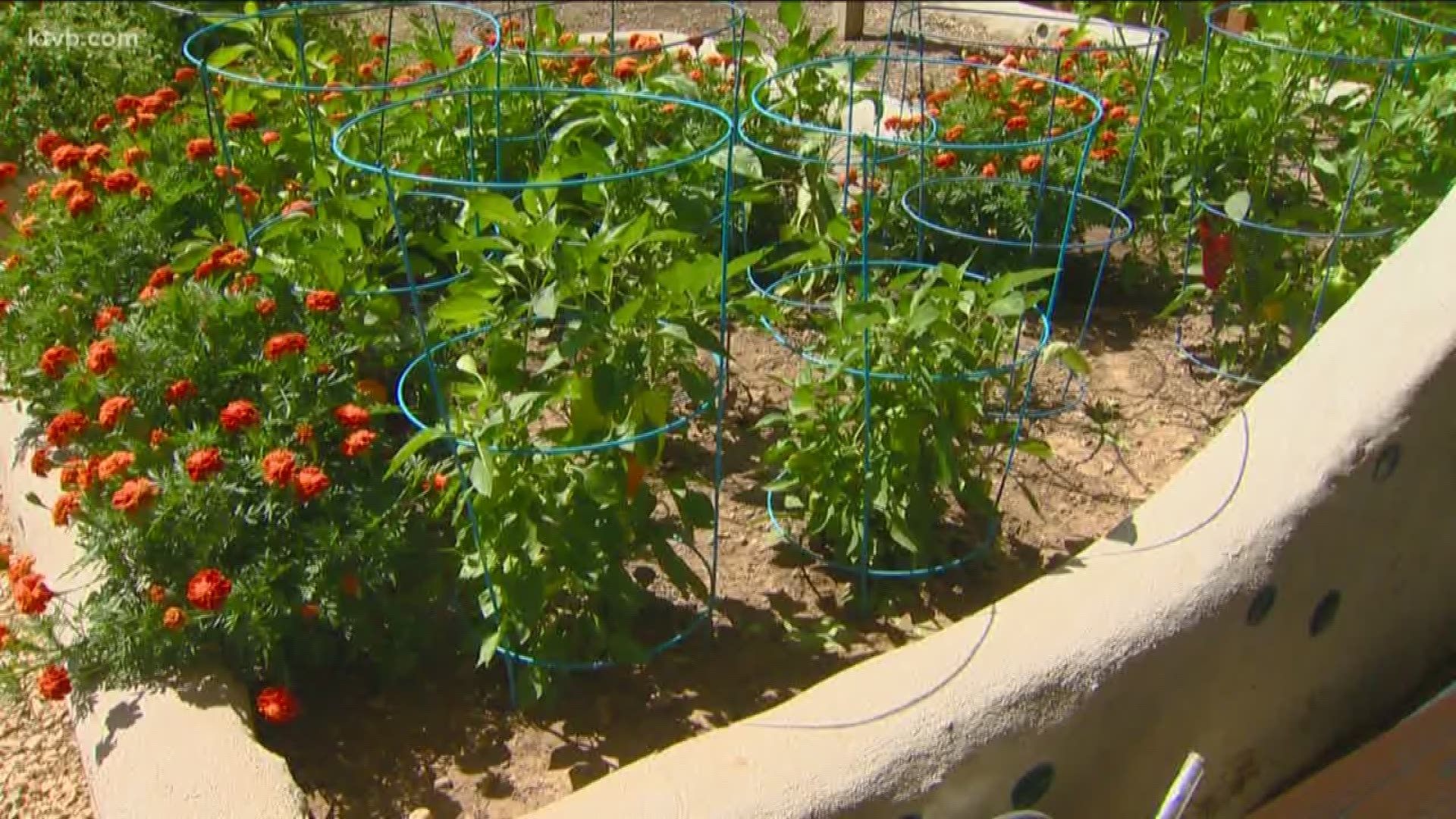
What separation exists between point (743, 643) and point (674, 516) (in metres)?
0.33

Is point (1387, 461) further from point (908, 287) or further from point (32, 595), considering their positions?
point (32, 595)

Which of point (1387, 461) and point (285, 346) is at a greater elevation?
point (285, 346)

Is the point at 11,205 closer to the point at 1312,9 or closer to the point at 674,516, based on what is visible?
the point at 674,516

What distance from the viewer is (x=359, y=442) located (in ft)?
7.35

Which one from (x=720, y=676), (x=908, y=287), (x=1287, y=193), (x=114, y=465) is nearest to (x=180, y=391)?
(x=114, y=465)

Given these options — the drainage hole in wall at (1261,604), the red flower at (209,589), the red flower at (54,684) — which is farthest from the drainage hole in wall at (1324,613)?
the red flower at (54,684)

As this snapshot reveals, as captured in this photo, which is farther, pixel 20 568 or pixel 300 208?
pixel 300 208

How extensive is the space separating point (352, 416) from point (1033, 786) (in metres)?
1.35

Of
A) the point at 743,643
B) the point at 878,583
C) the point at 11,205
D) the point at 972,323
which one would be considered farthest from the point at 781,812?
the point at 11,205

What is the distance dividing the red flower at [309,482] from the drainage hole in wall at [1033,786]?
1.24m

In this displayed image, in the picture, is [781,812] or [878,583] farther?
[878,583]

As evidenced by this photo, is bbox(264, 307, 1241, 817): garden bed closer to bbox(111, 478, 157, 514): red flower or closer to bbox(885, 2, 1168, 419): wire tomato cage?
bbox(885, 2, 1168, 419): wire tomato cage

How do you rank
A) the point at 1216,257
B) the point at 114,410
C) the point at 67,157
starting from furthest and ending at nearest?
1. the point at 1216,257
2. the point at 67,157
3. the point at 114,410

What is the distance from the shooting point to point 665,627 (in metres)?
2.62
